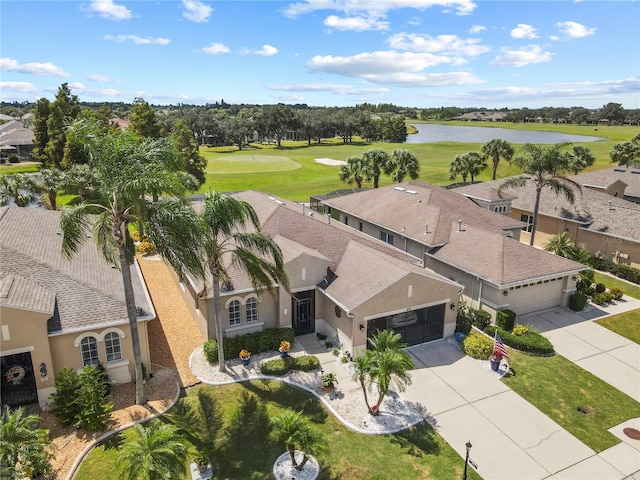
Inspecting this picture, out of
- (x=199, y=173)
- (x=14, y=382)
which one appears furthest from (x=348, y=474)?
(x=199, y=173)

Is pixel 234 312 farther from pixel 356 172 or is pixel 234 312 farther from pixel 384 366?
pixel 356 172

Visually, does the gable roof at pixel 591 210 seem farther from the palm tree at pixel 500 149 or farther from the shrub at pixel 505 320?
the palm tree at pixel 500 149

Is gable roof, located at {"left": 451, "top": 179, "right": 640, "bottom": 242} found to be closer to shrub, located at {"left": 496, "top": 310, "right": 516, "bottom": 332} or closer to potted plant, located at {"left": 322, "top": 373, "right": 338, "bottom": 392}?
shrub, located at {"left": 496, "top": 310, "right": 516, "bottom": 332}

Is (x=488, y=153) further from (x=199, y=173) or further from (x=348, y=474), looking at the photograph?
(x=348, y=474)

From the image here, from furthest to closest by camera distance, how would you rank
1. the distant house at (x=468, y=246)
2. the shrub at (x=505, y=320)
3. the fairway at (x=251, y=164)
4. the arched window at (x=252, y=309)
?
the fairway at (x=251, y=164)
the distant house at (x=468, y=246)
the shrub at (x=505, y=320)
the arched window at (x=252, y=309)

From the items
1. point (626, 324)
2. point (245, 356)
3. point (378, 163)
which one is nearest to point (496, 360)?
point (626, 324)

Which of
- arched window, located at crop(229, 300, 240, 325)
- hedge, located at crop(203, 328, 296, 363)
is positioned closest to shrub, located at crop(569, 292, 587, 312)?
hedge, located at crop(203, 328, 296, 363)

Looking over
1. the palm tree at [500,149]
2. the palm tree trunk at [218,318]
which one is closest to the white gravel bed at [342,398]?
the palm tree trunk at [218,318]

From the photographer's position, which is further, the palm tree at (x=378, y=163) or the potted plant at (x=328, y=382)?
the palm tree at (x=378, y=163)
